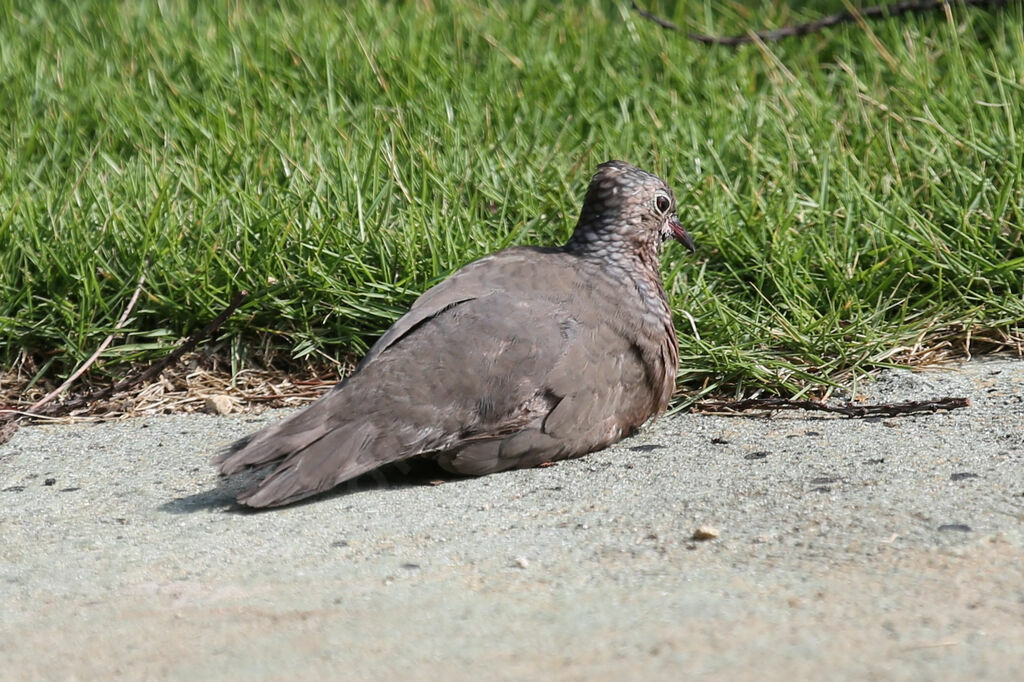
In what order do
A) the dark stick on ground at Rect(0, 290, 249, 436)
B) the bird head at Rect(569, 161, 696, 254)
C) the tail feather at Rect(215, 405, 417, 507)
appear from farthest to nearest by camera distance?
the dark stick on ground at Rect(0, 290, 249, 436), the bird head at Rect(569, 161, 696, 254), the tail feather at Rect(215, 405, 417, 507)

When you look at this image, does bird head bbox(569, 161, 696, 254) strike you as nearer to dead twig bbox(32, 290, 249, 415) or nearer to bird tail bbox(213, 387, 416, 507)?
bird tail bbox(213, 387, 416, 507)

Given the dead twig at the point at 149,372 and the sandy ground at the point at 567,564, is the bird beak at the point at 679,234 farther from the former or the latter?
the dead twig at the point at 149,372

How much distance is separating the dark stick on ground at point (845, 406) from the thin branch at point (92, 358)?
6.72 ft

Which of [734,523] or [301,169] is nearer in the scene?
[734,523]

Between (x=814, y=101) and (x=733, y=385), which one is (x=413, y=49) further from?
(x=733, y=385)

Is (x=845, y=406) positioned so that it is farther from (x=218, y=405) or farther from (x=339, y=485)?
(x=218, y=405)

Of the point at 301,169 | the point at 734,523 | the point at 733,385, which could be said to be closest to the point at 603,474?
the point at 734,523

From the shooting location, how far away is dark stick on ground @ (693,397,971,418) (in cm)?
389

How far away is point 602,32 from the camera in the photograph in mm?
6707

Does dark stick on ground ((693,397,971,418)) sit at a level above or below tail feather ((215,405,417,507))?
below

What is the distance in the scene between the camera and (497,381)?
3.61m

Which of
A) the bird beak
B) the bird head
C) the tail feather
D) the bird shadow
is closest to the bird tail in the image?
the tail feather

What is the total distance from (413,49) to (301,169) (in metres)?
1.62

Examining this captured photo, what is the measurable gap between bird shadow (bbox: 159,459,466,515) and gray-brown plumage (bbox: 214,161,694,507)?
0.26 ft
